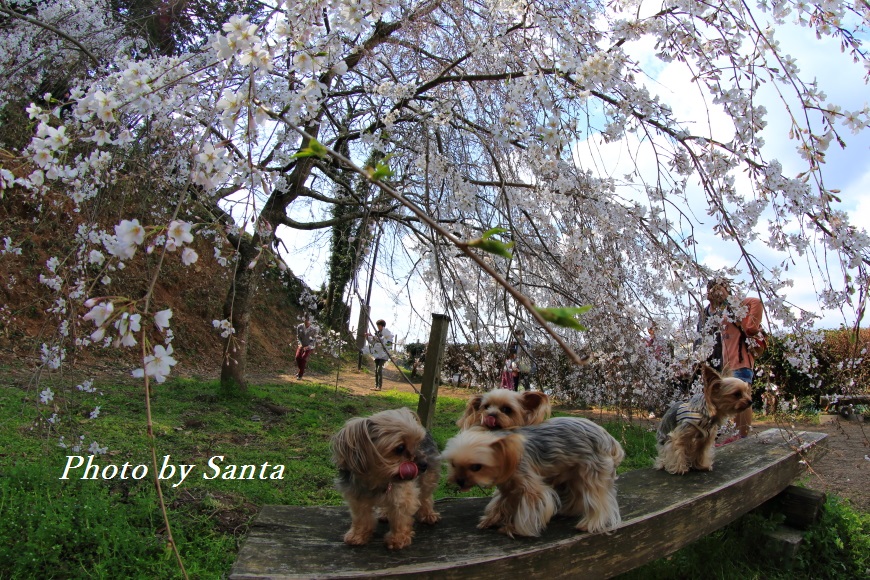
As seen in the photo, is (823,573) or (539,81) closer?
(539,81)

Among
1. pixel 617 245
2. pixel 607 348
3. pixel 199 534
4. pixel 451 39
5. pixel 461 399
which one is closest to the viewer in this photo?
pixel 199 534

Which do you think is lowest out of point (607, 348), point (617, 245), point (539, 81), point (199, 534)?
point (199, 534)

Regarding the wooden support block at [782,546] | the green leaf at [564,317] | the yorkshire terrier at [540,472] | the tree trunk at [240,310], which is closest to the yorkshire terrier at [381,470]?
the yorkshire terrier at [540,472]

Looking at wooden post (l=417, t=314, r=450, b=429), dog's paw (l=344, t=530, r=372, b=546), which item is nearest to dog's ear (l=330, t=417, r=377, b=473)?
dog's paw (l=344, t=530, r=372, b=546)

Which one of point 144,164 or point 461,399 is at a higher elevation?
point 144,164

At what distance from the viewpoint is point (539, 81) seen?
12.0 ft

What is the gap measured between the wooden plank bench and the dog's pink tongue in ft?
0.89

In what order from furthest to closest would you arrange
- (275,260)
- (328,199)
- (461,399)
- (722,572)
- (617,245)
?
(461,399) < (328,199) < (617,245) < (722,572) < (275,260)

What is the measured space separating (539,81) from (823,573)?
4015mm

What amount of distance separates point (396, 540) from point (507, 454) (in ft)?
1.67

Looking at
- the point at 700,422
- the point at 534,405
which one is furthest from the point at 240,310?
the point at 700,422

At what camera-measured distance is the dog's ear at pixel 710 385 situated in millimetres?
3320

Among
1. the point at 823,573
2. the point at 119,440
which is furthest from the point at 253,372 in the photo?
the point at 823,573

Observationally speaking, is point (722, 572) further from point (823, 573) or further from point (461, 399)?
point (461, 399)
